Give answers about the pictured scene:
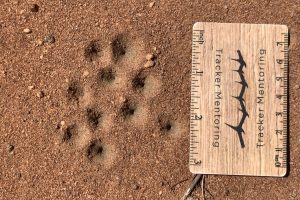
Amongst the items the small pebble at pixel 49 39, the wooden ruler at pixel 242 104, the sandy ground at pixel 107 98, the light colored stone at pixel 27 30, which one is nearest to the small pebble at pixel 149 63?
the sandy ground at pixel 107 98

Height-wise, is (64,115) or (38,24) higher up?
(38,24)

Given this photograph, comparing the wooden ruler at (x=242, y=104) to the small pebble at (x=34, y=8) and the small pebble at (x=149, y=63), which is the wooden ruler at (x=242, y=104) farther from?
the small pebble at (x=34, y=8)

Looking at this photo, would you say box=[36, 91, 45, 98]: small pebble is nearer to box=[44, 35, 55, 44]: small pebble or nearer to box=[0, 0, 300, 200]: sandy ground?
→ box=[0, 0, 300, 200]: sandy ground

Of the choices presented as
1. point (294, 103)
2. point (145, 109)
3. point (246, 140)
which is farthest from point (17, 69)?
point (294, 103)

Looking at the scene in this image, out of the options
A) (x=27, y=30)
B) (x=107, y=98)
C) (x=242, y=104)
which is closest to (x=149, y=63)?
(x=107, y=98)

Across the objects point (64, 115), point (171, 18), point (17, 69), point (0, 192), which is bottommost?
point (0, 192)

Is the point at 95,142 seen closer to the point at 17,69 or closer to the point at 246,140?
the point at 17,69
